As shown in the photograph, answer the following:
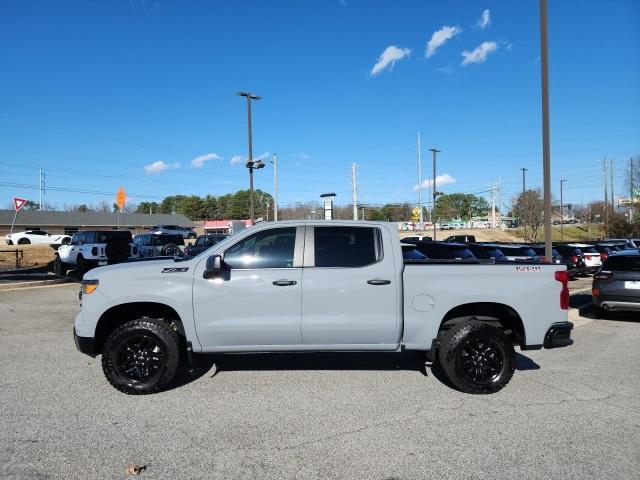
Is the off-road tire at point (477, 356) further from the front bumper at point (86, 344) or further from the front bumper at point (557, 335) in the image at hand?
the front bumper at point (86, 344)

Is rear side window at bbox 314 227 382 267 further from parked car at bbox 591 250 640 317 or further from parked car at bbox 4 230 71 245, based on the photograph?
parked car at bbox 4 230 71 245

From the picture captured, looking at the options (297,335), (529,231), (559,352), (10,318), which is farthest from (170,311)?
(529,231)

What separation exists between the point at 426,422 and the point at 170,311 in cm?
296

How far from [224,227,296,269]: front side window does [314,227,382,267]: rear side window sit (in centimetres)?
32

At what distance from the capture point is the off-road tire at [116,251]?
18.9m

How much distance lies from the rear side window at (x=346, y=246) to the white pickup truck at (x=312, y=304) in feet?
0.04

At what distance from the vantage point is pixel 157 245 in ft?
82.0

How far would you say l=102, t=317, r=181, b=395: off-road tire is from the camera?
519 centimetres

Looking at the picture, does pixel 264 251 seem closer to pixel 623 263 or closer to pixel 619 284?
pixel 619 284

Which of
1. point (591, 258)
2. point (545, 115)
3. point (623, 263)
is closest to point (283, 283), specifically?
point (623, 263)

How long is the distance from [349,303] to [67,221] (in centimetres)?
7721

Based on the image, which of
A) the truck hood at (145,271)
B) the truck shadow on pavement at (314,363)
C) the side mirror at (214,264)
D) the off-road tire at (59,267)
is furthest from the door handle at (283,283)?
the off-road tire at (59,267)

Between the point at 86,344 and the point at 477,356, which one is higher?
the point at 86,344

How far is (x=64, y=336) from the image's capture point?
27.0 ft
